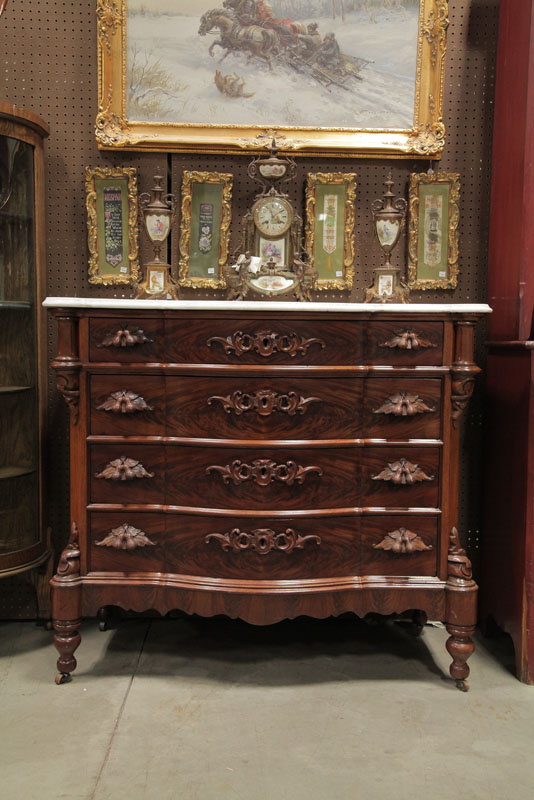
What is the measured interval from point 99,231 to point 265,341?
3.63 feet

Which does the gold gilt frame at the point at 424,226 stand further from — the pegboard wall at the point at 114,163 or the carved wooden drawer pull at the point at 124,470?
the carved wooden drawer pull at the point at 124,470

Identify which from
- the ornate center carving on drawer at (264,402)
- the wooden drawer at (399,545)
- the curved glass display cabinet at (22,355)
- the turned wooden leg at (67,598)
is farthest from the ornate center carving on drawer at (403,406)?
the curved glass display cabinet at (22,355)

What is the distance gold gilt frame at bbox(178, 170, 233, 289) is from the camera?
115 inches

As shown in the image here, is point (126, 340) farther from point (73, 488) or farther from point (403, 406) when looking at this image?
point (403, 406)

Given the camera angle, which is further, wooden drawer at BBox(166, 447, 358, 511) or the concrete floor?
wooden drawer at BBox(166, 447, 358, 511)

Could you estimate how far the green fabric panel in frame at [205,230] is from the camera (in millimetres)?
2945

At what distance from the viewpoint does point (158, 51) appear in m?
2.87

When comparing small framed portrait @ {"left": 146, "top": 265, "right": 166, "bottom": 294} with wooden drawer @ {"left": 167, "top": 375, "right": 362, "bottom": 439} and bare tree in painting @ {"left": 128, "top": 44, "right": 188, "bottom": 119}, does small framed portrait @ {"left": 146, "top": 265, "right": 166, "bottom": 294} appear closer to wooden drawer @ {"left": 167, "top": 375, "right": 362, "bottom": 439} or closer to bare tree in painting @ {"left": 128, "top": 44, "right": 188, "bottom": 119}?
wooden drawer @ {"left": 167, "top": 375, "right": 362, "bottom": 439}

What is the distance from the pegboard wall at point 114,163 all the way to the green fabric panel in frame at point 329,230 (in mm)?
82

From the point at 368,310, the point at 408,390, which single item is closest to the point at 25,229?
the point at 368,310

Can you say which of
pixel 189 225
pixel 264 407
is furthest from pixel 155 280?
pixel 264 407

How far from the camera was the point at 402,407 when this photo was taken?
2.33 meters

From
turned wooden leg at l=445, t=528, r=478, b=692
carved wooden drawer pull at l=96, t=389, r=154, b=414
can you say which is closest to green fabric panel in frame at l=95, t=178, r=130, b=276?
carved wooden drawer pull at l=96, t=389, r=154, b=414

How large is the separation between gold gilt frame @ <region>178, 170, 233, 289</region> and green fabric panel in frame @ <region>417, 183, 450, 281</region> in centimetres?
84
